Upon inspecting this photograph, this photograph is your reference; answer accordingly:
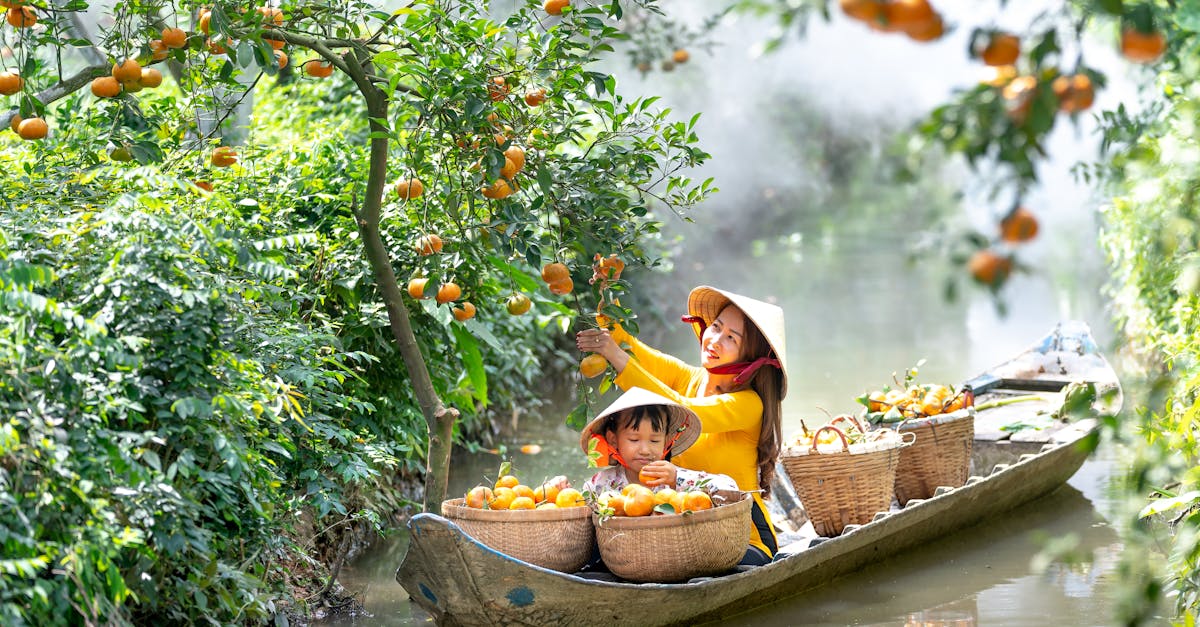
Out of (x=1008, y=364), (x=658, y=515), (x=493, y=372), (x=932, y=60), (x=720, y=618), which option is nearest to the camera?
(x=658, y=515)

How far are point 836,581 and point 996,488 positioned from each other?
3.69 feet

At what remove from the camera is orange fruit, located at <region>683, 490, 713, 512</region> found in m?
4.02

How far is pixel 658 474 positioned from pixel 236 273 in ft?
5.36

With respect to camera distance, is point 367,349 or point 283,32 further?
point 367,349

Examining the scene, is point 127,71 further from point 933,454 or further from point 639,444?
point 933,454

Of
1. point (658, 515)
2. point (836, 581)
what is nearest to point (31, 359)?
point (658, 515)

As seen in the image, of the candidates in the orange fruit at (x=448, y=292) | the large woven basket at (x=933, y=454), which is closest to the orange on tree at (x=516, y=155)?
the orange fruit at (x=448, y=292)

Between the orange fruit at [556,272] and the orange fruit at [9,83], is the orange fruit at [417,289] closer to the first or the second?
the orange fruit at [556,272]

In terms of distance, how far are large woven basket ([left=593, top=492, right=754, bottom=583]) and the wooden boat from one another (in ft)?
0.21

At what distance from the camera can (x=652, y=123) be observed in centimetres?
401

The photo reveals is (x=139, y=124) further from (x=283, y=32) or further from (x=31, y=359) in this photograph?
(x=31, y=359)

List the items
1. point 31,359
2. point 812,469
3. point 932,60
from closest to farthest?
point 31,359 → point 812,469 → point 932,60

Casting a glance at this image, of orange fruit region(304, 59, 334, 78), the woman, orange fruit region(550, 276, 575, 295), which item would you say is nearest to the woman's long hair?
the woman

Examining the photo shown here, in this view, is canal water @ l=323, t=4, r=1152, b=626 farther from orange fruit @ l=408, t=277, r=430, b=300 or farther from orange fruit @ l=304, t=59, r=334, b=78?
orange fruit @ l=304, t=59, r=334, b=78
